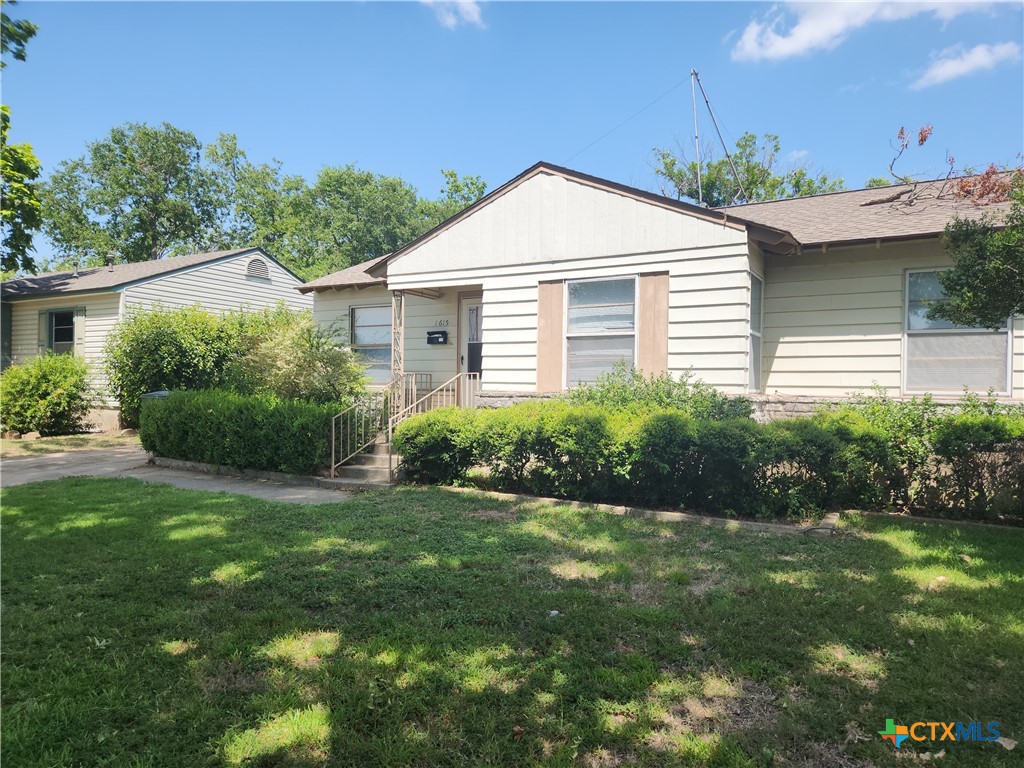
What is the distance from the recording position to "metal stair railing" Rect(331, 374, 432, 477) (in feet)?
30.4

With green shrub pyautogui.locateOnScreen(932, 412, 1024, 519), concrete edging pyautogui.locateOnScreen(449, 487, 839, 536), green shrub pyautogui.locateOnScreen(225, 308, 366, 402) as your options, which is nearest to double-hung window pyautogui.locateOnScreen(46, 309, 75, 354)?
green shrub pyautogui.locateOnScreen(225, 308, 366, 402)

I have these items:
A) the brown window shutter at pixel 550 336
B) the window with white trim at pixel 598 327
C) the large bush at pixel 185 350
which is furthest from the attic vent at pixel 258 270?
the window with white trim at pixel 598 327

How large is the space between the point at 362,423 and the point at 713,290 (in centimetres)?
577

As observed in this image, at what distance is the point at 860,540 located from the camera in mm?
5379

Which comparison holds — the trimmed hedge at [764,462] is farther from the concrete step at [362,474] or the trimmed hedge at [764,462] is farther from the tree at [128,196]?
the tree at [128,196]

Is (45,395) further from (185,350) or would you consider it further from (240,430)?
(240,430)

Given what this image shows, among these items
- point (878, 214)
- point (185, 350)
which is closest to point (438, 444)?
point (878, 214)

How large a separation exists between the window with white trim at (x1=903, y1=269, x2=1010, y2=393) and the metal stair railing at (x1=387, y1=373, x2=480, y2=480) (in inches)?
267

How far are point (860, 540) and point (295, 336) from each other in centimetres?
937

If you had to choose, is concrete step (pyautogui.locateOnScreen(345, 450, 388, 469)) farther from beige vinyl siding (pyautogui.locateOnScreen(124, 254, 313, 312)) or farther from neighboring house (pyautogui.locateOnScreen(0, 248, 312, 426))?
beige vinyl siding (pyautogui.locateOnScreen(124, 254, 313, 312))

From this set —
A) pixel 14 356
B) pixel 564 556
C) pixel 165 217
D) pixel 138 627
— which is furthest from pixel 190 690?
pixel 165 217

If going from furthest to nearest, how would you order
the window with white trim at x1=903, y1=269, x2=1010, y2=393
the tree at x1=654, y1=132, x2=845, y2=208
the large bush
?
the tree at x1=654, y1=132, x2=845, y2=208 → the large bush → the window with white trim at x1=903, y1=269, x2=1010, y2=393

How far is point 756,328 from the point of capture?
30.3ft

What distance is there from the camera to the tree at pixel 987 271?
4.87m
